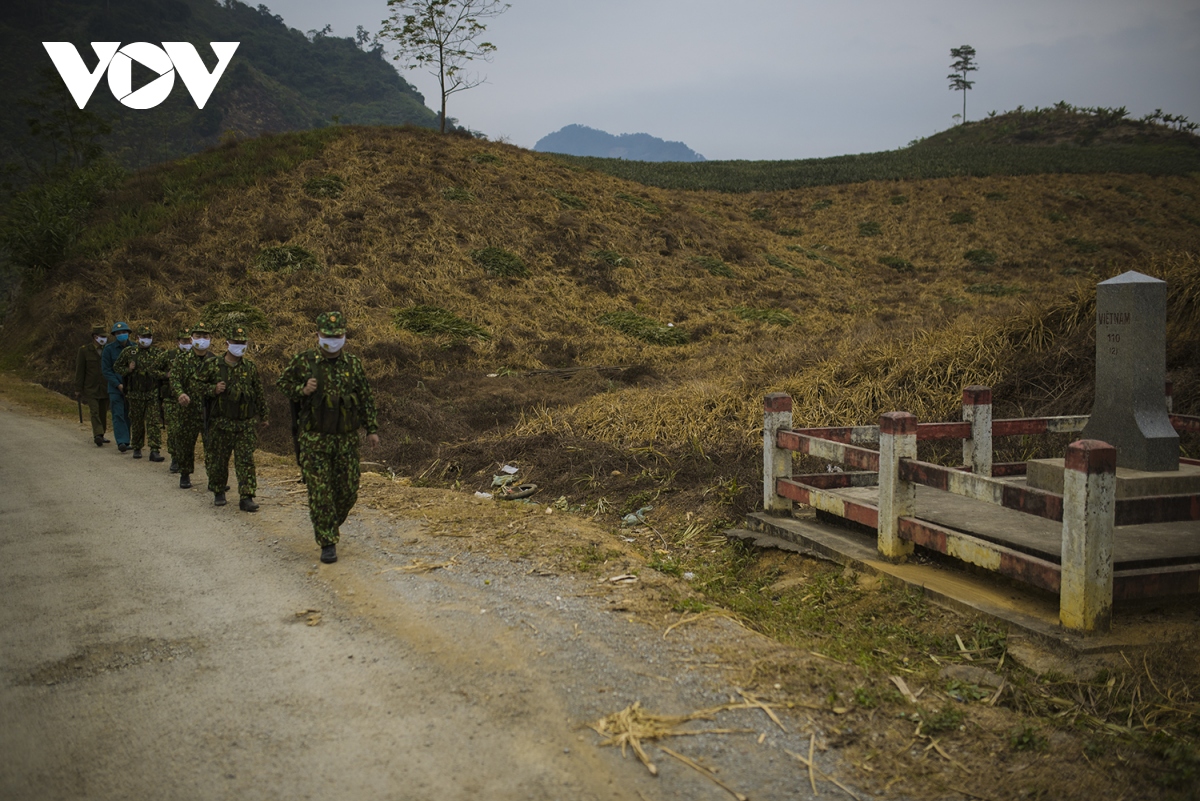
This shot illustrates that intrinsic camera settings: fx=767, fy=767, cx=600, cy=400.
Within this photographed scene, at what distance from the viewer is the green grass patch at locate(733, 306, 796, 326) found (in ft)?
79.5

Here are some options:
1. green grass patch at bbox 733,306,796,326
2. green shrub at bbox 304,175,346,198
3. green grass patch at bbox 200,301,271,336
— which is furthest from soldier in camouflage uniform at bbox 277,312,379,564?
green shrub at bbox 304,175,346,198

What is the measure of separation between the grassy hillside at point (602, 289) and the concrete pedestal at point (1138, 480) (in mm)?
2653

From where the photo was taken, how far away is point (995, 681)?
13.8 ft

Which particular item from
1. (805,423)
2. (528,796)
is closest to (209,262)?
(805,423)

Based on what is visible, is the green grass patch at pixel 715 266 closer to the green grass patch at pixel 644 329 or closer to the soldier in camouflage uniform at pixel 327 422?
the green grass patch at pixel 644 329

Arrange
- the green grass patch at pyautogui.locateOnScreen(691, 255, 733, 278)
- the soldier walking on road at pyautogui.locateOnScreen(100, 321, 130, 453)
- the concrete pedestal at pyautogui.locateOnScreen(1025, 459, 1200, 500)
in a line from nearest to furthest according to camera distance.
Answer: the concrete pedestal at pyautogui.locateOnScreen(1025, 459, 1200, 500) → the soldier walking on road at pyautogui.locateOnScreen(100, 321, 130, 453) → the green grass patch at pyautogui.locateOnScreen(691, 255, 733, 278)

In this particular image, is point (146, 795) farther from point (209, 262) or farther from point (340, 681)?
point (209, 262)

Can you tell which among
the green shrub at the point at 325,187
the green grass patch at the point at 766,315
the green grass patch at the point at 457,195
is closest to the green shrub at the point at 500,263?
the green grass patch at the point at 457,195

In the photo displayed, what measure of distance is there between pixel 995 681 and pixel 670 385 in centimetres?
919

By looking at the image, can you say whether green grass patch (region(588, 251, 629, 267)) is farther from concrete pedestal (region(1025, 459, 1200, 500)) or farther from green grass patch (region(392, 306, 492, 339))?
concrete pedestal (region(1025, 459, 1200, 500))

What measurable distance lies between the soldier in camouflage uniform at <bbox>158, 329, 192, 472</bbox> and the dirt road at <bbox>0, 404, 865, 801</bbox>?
305 cm

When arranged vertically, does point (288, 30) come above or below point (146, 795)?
above

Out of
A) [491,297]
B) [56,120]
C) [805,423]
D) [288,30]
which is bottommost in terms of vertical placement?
[805,423]

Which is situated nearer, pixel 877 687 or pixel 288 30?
pixel 877 687
